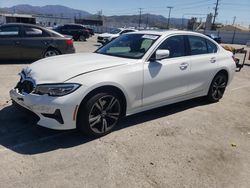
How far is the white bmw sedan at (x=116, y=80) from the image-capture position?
4121mm

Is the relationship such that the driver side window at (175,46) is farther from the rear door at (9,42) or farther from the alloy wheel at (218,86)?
the rear door at (9,42)

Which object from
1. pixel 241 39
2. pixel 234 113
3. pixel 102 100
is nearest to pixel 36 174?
pixel 102 100

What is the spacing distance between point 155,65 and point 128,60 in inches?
19.4

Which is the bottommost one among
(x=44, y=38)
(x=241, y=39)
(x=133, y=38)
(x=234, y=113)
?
(x=241, y=39)

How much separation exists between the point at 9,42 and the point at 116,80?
7304 millimetres

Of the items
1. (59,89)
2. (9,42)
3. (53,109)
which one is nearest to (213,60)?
(59,89)

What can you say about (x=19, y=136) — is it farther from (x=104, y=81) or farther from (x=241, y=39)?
(x=241, y=39)

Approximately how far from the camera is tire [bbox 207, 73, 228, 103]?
261 inches

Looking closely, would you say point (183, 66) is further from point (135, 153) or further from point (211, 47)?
point (135, 153)

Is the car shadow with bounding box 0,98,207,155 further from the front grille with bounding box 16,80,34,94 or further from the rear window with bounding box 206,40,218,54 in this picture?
the rear window with bounding box 206,40,218,54

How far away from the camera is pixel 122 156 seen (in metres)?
4.05

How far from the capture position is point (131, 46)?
544 centimetres

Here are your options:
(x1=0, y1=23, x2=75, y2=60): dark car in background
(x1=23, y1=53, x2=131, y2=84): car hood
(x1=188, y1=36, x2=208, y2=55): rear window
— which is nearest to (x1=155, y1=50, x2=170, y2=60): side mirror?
(x1=23, y1=53, x2=131, y2=84): car hood

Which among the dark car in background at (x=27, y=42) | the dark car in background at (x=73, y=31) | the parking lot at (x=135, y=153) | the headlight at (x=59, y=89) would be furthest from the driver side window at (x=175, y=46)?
the dark car in background at (x=73, y=31)
